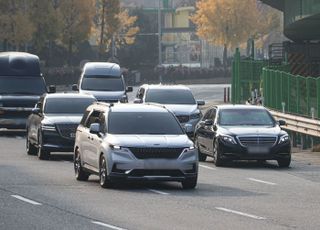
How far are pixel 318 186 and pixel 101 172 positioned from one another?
4.46 metres

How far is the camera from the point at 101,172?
21062 mm

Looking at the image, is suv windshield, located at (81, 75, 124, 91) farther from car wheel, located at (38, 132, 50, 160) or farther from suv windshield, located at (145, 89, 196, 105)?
car wheel, located at (38, 132, 50, 160)

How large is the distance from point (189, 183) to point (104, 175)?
61.2 inches

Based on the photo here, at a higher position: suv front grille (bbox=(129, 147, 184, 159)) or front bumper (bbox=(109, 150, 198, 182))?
suv front grille (bbox=(129, 147, 184, 159))

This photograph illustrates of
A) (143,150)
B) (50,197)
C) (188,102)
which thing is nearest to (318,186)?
(143,150)

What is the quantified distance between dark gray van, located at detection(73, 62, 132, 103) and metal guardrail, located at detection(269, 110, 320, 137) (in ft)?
31.0

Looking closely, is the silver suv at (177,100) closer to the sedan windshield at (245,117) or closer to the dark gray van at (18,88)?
the dark gray van at (18,88)

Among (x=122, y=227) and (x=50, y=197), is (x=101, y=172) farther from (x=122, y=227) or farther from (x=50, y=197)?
(x=122, y=227)

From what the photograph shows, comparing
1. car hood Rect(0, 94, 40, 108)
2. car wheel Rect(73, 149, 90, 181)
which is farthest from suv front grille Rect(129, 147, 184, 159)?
car hood Rect(0, 94, 40, 108)

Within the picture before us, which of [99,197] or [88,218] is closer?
[88,218]

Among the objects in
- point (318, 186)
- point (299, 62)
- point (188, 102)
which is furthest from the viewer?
point (299, 62)

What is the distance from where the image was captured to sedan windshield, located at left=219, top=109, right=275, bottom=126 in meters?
28.6

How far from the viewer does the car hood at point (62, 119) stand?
29.5 metres

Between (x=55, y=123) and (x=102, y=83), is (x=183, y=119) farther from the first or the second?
(x=102, y=83)
